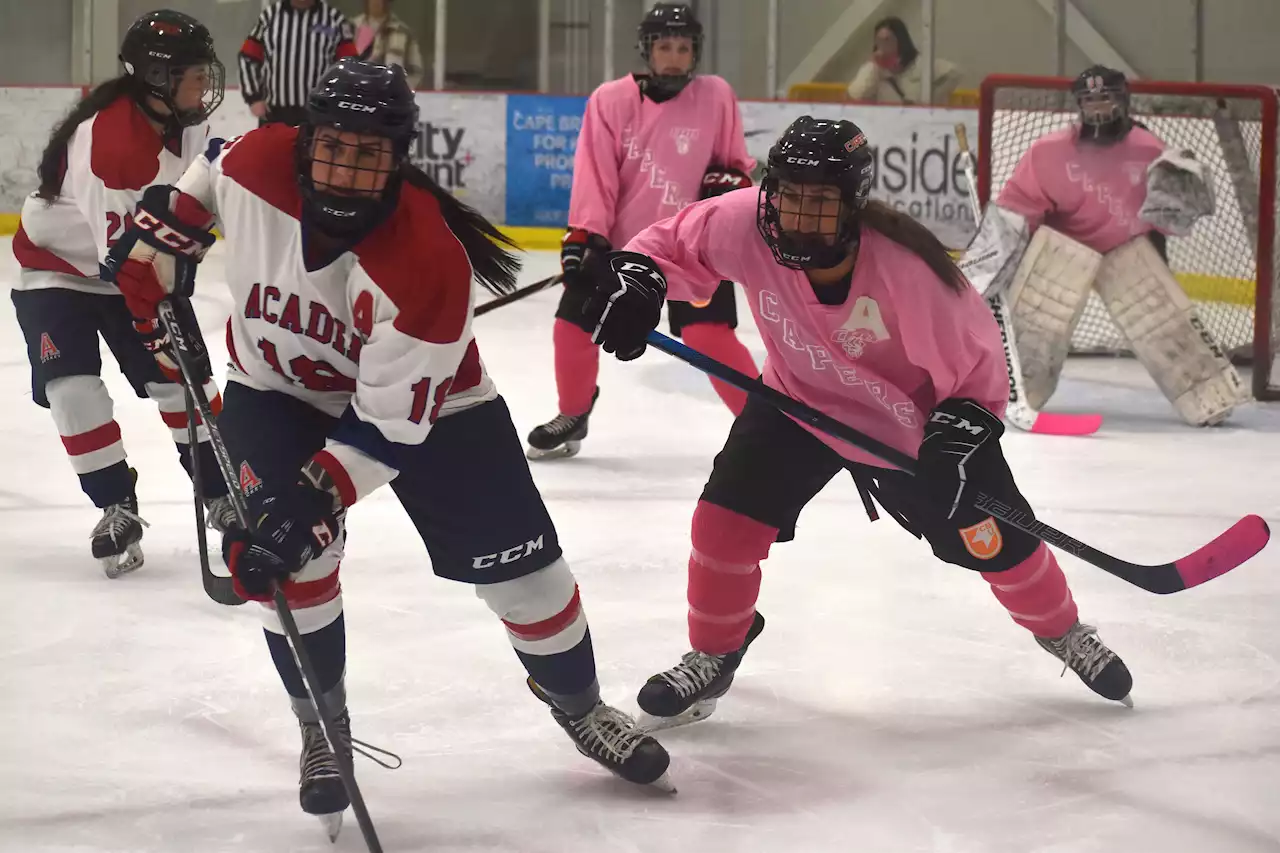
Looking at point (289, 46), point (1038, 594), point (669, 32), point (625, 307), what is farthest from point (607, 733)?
point (289, 46)

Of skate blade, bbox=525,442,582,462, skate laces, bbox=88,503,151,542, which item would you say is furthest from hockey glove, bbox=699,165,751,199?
skate laces, bbox=88,503,151,542

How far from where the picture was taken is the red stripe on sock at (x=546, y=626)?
1.88m

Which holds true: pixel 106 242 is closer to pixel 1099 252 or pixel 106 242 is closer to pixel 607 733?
pixel 607 733

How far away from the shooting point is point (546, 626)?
6.17 feet

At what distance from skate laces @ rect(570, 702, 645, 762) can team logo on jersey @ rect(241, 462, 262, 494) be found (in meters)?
0.52

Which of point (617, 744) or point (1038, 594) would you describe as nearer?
point (617, 744)

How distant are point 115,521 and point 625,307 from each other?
134cm

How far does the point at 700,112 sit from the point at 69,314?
65.7 inches

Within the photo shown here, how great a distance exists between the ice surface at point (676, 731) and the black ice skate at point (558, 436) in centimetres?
26

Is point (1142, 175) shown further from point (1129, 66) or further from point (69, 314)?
point (1129, 66)

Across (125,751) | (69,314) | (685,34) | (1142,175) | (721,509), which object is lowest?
(125,751)

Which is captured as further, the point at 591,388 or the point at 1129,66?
the point at 1129,66

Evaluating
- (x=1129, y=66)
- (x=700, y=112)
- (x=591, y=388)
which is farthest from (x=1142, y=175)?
(x=1129, y=66)

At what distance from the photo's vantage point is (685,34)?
3.74m
